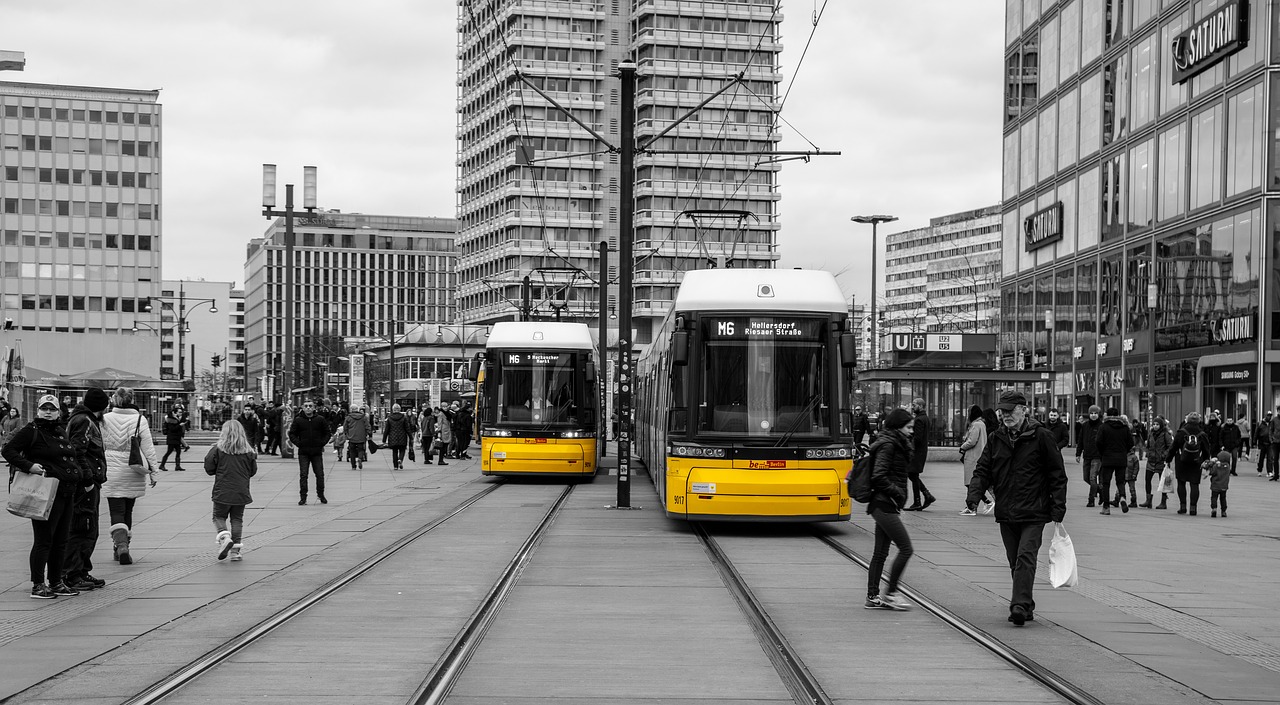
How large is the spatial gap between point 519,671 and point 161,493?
59.9 feet

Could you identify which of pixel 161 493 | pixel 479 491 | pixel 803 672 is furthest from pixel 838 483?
pixel 161 493

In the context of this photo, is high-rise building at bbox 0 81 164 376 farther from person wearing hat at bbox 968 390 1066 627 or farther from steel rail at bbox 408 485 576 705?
person wearing hat at bbox 968 390 1066 627

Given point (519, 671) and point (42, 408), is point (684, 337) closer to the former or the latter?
point (42, 408)

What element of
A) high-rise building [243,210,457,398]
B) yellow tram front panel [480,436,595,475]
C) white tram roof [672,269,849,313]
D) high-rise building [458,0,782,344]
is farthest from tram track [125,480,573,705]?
high-rise building [243,210,457,398]

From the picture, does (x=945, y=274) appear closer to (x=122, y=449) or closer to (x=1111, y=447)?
(x=1111, y=447)

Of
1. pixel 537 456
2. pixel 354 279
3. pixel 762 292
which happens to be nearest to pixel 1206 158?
pixel 537 456

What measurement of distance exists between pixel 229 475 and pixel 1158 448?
51.4ft

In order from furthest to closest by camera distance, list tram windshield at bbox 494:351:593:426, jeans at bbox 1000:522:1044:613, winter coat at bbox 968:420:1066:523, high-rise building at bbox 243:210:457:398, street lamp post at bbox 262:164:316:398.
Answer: high-rise building at bbox 243:210:457:398, street lamp post at bbox 262:164:316:398, tram windshield at bbox 494:351:593:426, winter coat at bbox 968:420:1066:523, jeans at bbox 1000:522:1044:613

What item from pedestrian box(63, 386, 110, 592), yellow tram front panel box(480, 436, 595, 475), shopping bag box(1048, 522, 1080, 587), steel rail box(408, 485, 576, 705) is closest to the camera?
steel rail box(408, 485, 576, 705)

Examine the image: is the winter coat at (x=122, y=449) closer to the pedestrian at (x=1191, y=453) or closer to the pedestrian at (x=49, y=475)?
the pedestrian at (x=49, y=475)

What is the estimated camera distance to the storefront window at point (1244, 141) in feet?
152

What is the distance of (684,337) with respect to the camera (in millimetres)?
16141

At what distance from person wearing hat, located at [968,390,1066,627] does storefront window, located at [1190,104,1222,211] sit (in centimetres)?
4249

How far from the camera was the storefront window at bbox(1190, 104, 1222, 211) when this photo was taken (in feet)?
162
